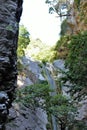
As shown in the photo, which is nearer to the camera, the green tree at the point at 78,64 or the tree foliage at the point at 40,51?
the green tree at the point at 78,64

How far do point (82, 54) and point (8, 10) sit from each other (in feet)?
14.9

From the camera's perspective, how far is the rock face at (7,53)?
6.34m

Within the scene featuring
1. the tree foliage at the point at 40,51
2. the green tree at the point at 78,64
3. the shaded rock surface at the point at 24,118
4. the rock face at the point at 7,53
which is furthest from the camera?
the tree foliage at the point at 40,51

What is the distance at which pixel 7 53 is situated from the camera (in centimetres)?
654

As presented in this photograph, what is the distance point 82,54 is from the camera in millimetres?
10891

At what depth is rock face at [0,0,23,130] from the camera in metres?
6.34

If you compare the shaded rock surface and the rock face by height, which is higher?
the rock face

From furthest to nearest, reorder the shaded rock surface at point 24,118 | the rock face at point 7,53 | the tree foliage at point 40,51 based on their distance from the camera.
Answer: the tree foliage at point 40,51 < the shaded rock surface at point 24,118 < the rock face at point 7,53

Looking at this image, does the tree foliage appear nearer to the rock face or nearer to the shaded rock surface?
the shaded rock surface

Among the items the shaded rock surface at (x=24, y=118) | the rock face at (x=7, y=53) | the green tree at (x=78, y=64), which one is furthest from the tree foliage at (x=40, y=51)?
the rock face at (x=7, y=53)

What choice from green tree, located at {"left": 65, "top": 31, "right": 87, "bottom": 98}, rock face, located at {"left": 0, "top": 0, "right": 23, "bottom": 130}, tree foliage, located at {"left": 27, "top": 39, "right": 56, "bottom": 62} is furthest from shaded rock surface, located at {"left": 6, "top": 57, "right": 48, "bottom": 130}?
tree foliage, located at {"left": 27, "top": 39, "right": 56, "bottom": 62}

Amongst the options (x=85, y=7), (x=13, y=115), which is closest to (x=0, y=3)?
(x=13, y=115)

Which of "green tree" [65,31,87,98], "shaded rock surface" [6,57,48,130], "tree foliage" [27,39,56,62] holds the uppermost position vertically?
"green tree" [65,31,87,98]

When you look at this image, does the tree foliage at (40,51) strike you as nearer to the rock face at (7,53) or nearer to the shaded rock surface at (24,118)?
the shaded rock surface at (24,118)
